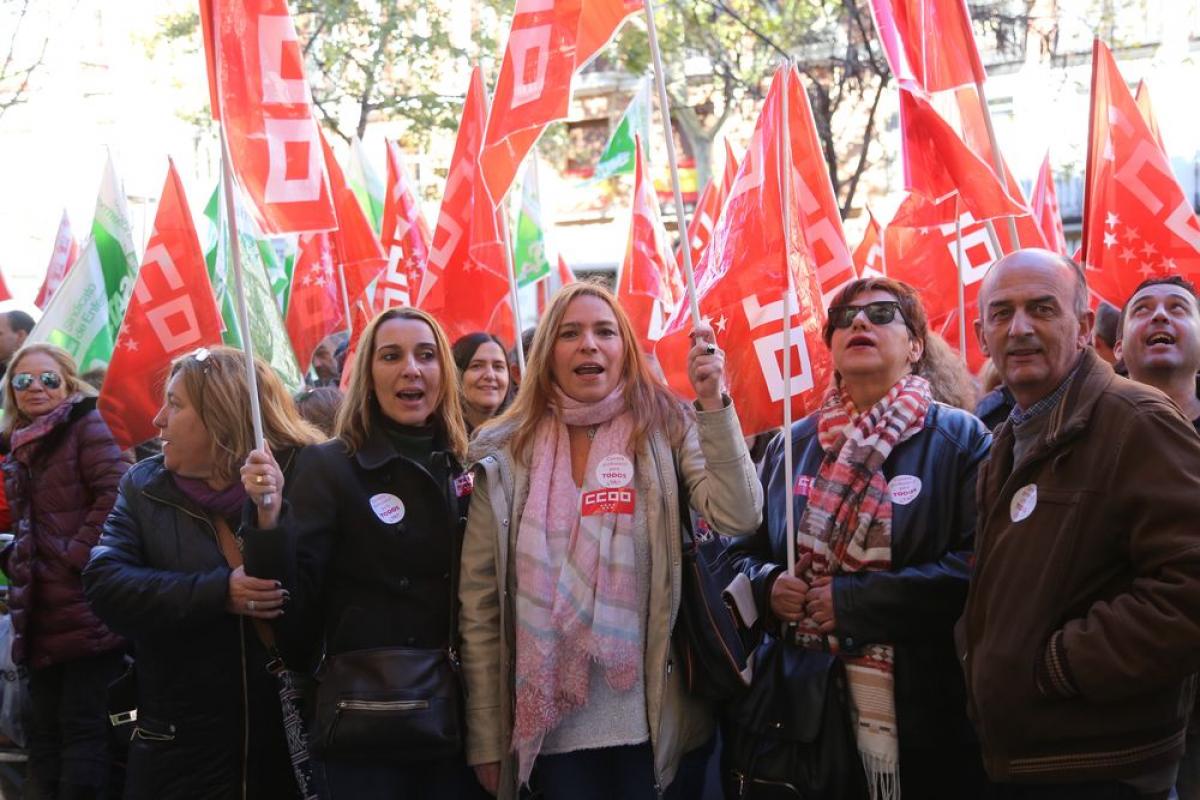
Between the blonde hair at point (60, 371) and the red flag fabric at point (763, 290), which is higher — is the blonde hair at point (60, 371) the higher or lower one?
the lower one

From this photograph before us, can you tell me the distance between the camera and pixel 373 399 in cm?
385

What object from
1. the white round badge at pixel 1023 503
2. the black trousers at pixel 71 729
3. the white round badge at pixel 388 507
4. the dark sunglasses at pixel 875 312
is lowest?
the black trousers at pixel 71 729

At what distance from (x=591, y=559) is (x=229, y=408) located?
1404 millimetres

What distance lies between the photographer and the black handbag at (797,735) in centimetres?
→ 327

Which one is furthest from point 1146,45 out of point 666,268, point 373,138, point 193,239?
point 193,239

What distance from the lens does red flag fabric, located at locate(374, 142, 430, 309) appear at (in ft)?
28.5

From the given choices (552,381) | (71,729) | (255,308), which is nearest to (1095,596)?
(552,381)

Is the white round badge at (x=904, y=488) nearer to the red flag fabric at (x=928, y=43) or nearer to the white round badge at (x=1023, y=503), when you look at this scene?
the white round badge at (x=1023, y=503)

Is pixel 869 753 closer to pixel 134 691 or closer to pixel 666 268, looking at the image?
pixel 134 691

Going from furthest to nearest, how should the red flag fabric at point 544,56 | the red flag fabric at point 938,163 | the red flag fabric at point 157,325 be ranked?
the red flag fabric at point 157,325, the red flag fabric at point 938,163, the red flag fabric at point 544,56

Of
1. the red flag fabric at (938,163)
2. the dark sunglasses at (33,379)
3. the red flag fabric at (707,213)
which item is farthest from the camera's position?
the red flag fabric at (707,213)

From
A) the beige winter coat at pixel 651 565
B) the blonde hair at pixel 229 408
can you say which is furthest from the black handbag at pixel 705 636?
the blonde hair at pixel 229 408

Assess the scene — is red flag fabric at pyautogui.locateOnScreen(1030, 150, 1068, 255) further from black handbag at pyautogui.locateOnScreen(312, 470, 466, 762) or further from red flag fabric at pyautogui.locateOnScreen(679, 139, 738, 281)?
black handbag at pyautogui.locateOnScreen(312, 470, 466, 762)

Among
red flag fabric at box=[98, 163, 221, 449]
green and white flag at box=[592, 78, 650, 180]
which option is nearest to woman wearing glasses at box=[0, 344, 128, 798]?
red flag fabric at box=[98, 163, 221, 449]
